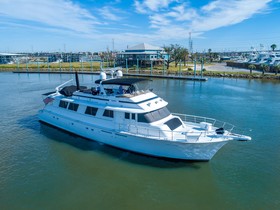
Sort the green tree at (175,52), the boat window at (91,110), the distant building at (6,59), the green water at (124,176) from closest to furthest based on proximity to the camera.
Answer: the green water at (124,176)
the boat window at (91,110)
the green tree at (175,52)
the distant building at (6,59)

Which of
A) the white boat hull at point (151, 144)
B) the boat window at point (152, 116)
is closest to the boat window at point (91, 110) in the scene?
the white boat hull at point (151, 144)

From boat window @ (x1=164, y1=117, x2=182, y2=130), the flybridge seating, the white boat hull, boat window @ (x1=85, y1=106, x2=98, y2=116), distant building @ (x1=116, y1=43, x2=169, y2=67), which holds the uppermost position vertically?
distant building @ (x1=116, y1=43, x2=169, y2=67)

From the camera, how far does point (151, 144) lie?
13688 millimetres

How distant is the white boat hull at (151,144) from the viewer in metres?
12.9

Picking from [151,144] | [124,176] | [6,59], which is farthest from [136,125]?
[6,59]

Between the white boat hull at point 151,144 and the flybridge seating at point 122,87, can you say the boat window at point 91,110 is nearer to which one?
the white boat hull at point 151,144

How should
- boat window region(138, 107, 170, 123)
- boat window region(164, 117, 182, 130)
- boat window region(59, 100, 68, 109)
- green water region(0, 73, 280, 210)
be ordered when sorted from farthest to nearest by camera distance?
boat window region(59, 100, 68, 109) < boat window region(164, 117, 182, 130) < boat window region(138, 107, 170, 123) < green water region(0, 73, 280, 210)

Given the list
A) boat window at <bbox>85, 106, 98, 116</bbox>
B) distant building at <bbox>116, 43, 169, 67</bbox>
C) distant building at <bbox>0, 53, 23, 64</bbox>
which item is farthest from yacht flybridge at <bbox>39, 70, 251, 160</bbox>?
distant building at <bbox>0, 53, 23, 64</bbox>

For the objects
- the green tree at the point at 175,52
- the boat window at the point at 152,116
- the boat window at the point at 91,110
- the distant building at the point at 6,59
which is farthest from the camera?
the distant building at the point at 6,59

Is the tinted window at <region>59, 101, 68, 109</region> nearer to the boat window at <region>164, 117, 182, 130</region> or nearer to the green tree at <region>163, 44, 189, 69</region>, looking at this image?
the boat window at <region>164, 117, 182, 130</region>

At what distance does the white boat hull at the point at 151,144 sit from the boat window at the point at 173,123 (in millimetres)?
1564

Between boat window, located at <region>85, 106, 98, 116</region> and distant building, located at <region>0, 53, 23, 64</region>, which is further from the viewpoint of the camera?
distant building, located at <region>0, 53, 23, 64</region>

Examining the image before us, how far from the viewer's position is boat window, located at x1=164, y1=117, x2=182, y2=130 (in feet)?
47.2

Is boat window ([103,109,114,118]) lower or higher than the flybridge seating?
lower
